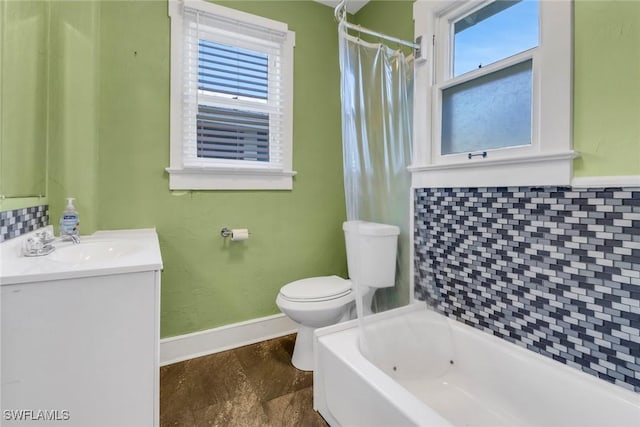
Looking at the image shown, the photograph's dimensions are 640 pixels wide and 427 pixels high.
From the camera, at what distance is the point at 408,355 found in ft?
5.18

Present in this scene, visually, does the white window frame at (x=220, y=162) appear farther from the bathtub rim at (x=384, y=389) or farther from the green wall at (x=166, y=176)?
the bathtub rim at (x=384, y=389)

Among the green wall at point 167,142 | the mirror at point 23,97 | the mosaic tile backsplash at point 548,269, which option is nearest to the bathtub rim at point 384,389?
the mosaic tile backsplash at point 548,269

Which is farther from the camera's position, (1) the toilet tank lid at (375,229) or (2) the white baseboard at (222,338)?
(2) the white baseboard at (222,338)

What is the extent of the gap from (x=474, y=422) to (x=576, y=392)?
42cm

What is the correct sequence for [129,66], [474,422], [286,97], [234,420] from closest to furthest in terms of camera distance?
[474,422], [234,420], [129,66], [286,97]

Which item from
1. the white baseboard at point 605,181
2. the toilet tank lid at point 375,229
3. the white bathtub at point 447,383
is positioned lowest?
the white bathtub at point 447,383

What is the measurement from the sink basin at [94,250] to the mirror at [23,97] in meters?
0.31

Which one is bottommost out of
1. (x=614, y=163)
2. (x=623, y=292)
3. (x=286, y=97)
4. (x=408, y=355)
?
(x=408, y=355)

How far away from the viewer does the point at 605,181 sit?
108 cm

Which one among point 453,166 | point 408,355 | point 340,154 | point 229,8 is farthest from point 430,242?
point 229,8

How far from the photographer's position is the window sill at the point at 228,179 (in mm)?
1905

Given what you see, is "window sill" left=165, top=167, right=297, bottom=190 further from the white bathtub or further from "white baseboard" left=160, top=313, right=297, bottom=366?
the white bathtub

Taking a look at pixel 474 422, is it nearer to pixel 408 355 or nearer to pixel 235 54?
pixel 408 355

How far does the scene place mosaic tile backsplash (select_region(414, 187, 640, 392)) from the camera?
1.06 m
